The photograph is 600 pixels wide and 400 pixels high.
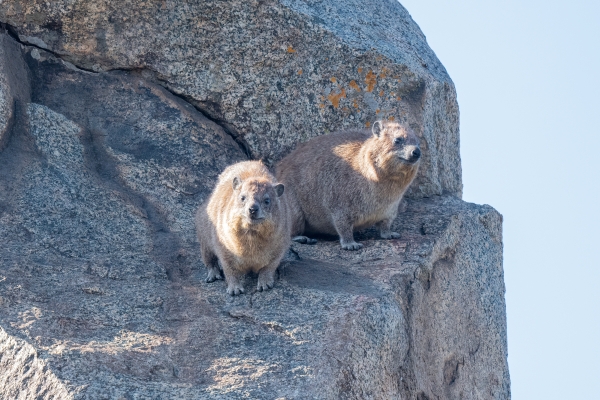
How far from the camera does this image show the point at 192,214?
943 cm

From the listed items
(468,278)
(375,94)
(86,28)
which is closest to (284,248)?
(468,278)

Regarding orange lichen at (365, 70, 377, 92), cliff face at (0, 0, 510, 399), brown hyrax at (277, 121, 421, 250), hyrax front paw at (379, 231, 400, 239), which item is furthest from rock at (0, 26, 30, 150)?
hyrax front paw at (379, 231, 400, 239)

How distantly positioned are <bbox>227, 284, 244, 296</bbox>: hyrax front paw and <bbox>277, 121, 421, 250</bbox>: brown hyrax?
62.3 inches

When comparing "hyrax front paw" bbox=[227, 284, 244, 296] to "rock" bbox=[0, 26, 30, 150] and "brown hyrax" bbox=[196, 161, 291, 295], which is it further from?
"rock" bbox=[0, 26, 30, 150]

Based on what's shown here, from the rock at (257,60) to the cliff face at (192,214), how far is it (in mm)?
18

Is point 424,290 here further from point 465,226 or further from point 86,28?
point 86,28

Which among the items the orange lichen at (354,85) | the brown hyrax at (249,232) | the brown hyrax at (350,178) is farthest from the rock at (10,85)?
the orange lichen at (354,85)

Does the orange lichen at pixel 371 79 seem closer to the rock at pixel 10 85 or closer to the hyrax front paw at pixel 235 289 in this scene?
the hyrax front paw at pixel 235 289

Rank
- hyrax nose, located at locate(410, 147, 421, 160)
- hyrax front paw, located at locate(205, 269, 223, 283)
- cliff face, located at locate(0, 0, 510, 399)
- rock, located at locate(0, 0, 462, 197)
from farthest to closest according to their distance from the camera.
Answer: rock, located at locate(0, 0, 462, 197) < hyrax nose, located at locate(410, 147, 421, 160) < hyrax front paw, located at locate(205, 269, 223, 283) < cliff face, located at locate(0, 0, 510, 399)

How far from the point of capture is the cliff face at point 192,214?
680 centimetres

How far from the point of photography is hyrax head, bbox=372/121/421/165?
Answer: 360 inches

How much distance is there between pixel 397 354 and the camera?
24.5 ft

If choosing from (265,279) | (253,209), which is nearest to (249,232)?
(253,209)

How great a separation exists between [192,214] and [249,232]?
166 centimetres
